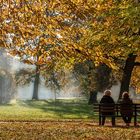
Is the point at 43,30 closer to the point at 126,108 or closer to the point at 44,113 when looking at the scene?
the point at 126,108

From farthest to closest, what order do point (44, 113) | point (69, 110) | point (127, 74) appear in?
1. point (69, 110)
2. point (127, 74)
3. point (44, 113)

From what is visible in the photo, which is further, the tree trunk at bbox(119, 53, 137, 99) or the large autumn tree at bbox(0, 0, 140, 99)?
the tree trunk at bbox(119, 53, 137, 99)

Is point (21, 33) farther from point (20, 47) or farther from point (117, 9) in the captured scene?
point (117, 9)

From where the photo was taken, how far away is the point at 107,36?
897 inches

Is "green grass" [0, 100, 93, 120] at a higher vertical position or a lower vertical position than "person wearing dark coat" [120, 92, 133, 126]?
lower

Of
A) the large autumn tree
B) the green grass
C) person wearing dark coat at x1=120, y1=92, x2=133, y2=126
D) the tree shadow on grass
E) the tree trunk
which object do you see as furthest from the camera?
the tree trunk

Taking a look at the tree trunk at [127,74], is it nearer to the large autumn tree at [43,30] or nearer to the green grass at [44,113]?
the green grass at [44,113]

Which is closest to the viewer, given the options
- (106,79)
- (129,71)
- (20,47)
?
(20,47)

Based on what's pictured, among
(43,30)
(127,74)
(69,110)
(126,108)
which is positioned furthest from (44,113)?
(43,30)

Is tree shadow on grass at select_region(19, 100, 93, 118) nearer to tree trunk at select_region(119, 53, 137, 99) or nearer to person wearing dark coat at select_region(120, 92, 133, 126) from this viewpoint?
tree trunk at select_region(119, 53, 137, 99)

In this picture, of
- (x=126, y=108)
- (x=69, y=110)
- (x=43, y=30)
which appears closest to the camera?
(x=43, y=30)

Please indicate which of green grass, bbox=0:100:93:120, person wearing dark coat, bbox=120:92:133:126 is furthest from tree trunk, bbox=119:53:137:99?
person wearing dark coat, bbox=120:92:133:126

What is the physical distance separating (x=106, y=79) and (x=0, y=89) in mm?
36507

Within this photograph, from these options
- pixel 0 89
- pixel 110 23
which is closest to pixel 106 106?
pixel 110 23
